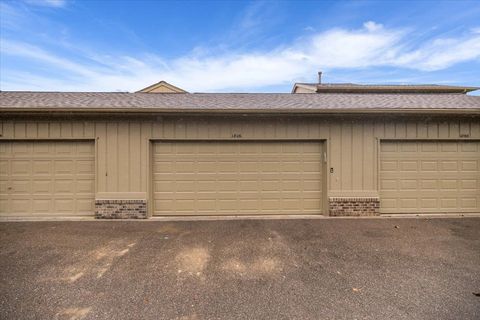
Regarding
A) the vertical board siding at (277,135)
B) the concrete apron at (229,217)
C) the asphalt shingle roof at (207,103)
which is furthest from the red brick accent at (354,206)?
the asphalt shingle roof at (207,103)

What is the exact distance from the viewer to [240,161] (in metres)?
7.03

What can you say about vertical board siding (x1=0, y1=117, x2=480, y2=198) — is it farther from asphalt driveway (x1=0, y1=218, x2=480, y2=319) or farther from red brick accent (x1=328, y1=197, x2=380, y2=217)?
asphalt driveway (x1=0, y1=218, x2=480, y2=319)

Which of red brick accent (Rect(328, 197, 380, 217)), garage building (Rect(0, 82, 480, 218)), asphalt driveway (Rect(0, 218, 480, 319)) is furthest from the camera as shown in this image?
red brick accent (Rect(328, 197, 380, 217))

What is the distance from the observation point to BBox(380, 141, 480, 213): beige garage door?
23.1 ft

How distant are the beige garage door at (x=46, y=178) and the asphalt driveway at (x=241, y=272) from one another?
0.95 metres

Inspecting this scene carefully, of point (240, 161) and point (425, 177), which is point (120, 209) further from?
point (425, 177)

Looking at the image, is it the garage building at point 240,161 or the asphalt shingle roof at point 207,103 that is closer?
the asphalt shingle roof at point 207,103

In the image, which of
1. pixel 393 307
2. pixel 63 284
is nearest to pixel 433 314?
pixel 393 307

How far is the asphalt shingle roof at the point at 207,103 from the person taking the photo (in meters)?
6.59

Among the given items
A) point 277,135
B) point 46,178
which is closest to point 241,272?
point 277,135

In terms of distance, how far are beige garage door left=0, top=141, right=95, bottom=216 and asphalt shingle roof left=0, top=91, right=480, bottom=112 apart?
1169 mm

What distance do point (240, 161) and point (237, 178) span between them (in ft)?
1.69

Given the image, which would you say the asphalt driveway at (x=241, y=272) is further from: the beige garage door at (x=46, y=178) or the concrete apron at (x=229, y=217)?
the beige garage door at (x=46, y=178)

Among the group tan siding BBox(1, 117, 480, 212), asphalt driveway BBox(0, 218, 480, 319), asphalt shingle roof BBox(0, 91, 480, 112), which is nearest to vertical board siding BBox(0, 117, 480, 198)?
tan siding BBox(1, 117, 480, 212)
